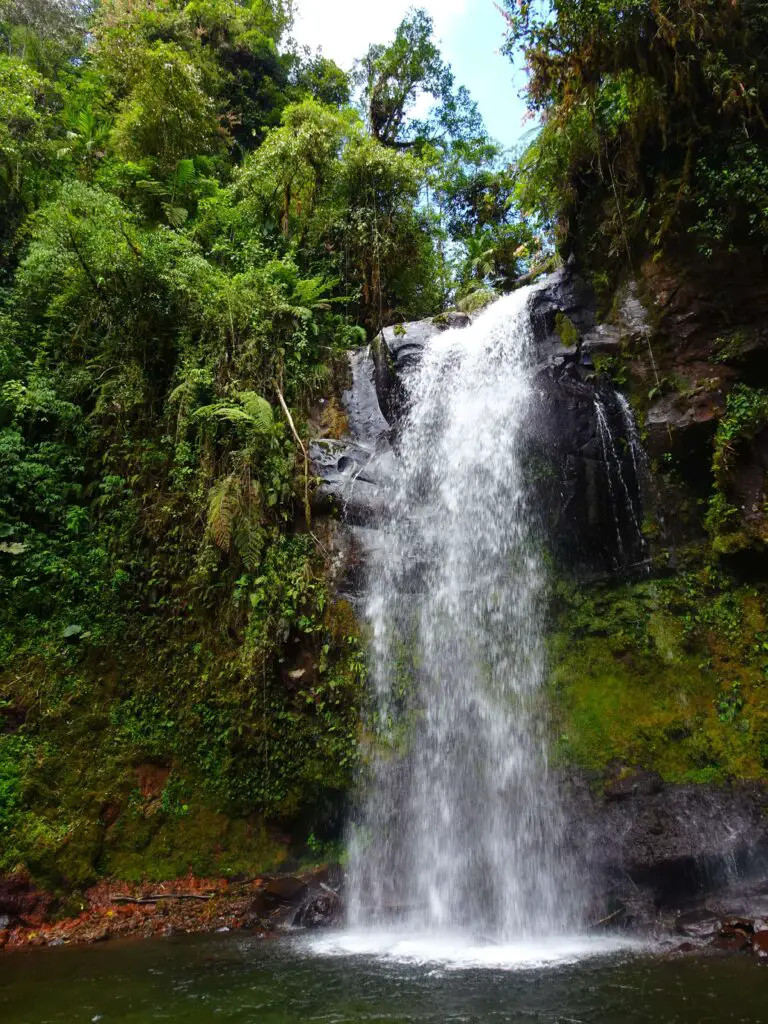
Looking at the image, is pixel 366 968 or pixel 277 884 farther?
pixel 277 884

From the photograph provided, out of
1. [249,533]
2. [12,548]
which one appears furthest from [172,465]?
[12,548]

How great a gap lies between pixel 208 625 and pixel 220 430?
275 centimetres

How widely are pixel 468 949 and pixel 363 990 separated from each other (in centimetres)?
137

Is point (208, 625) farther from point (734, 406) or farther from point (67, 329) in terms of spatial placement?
point (734, 406)

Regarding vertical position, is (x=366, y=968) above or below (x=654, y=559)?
below

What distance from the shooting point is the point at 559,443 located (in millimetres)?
7906

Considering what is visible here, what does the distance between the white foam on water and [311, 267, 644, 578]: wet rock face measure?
12.3 feet

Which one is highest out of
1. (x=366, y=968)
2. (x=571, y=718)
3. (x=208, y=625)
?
(x=208, y=625)

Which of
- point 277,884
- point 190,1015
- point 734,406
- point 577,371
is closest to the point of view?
point 190,1015

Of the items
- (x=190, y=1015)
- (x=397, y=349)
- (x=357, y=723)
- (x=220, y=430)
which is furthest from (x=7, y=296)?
(x=190, y=1015)

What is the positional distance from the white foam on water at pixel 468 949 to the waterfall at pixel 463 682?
1.05 feet

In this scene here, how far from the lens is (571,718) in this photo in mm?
6836

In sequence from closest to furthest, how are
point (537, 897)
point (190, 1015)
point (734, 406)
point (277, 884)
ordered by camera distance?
point (190, 1015), point (537, 897), point (277, 884), point (734, 406)

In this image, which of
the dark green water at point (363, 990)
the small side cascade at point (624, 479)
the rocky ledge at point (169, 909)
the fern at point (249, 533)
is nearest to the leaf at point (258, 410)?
the fern at point (249, 533)
